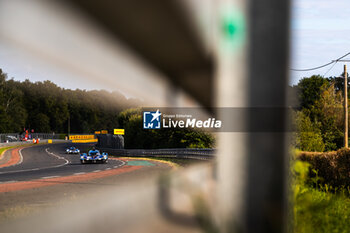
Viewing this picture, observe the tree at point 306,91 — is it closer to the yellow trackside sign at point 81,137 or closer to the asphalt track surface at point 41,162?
the yellow trackside sign at point 81,137

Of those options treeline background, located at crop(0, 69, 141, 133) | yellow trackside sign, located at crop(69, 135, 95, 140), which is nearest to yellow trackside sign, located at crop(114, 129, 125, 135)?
yellow trackside sign, located at crop(69, 135, 95, 140)

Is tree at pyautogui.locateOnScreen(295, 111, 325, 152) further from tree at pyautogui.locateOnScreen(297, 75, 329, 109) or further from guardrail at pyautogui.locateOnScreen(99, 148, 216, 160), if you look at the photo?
guardrail at pyautogui.locateOnScreen(99, 148, 216, 160)

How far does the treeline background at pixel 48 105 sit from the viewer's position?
4.82ft

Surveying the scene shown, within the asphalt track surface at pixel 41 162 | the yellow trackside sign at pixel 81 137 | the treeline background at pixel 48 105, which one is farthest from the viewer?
the asphalt track surface at pixel 41 162

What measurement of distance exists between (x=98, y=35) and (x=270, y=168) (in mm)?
597

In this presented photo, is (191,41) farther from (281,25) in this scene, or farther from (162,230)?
(162,230)

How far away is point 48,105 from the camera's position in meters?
1.57

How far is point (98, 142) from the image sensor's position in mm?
2277

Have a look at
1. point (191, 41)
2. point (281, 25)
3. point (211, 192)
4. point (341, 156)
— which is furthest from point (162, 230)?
point (341, 156)

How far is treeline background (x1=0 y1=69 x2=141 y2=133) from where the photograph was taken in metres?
1.47

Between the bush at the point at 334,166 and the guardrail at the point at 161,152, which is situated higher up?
the guardrail at the point at 161,152

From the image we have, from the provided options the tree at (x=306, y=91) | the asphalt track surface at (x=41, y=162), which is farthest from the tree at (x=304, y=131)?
the asphalt track surface at (x=41, y=162)

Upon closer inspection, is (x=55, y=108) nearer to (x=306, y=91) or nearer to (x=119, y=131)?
(x=119, y=131)

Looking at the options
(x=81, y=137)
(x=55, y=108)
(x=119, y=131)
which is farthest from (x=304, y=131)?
(x=55, y=108)
